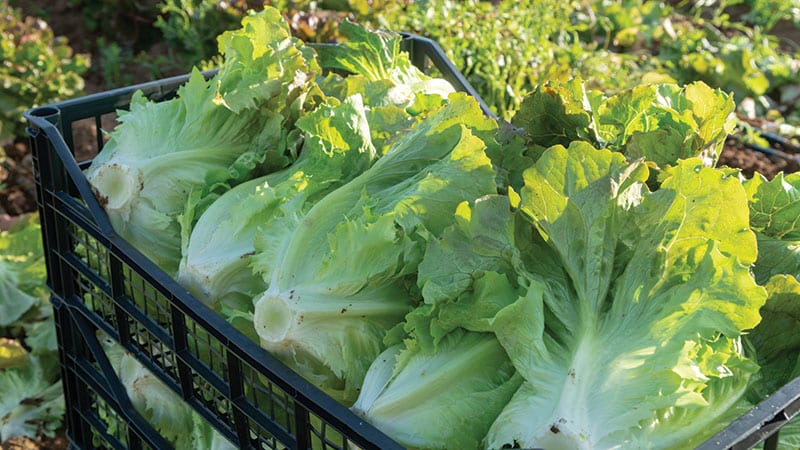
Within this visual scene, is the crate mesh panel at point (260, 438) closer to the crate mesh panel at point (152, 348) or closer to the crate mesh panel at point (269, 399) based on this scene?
the crate mesh panel at point (269, 399)

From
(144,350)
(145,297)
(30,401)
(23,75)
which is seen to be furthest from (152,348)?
(23,75)

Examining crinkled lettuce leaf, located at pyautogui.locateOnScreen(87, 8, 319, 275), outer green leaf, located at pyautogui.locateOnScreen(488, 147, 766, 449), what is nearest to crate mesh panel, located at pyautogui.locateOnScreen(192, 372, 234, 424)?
crinkled lettuce leaf, located at pyautogui.locateOnScreen(87, 8, 319, 275)

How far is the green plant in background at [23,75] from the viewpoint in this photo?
4.31 m

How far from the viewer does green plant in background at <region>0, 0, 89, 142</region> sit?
4.31 m

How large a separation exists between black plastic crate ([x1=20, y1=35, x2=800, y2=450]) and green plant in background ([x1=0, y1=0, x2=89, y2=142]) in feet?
7.66

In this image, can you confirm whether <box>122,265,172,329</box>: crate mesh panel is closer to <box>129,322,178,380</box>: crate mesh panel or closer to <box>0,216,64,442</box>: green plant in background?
<box>129,322,178,380</box>: crate mesh panel

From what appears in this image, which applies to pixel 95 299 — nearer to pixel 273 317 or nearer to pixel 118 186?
pixel 118 186

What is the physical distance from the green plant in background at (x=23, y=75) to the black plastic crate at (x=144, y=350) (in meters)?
2.33

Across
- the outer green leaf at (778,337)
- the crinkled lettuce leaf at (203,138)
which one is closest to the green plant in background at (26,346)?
the crinkled lettuce leaf at (203,138)

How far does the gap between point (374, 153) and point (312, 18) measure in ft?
8.74

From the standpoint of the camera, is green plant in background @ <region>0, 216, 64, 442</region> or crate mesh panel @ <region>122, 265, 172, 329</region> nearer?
crate mesh panel @ <region>122, 265, 172, 329</region>

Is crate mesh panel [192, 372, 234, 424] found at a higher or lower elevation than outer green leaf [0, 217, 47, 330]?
higher

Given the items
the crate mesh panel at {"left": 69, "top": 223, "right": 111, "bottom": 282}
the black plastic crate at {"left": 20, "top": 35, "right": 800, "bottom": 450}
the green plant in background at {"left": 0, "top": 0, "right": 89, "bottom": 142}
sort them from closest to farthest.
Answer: the black plastic crate at {"left": 20, "top": 35, "right": 800, "bottom": 450}
the crate mesh panel at {"left": 69, "top": 223, "right": 111, "bottom": 282}
the green plant in background at {"left": 0, "top": 0, "right": 89, "bottom": 142}

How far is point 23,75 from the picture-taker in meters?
4.38
